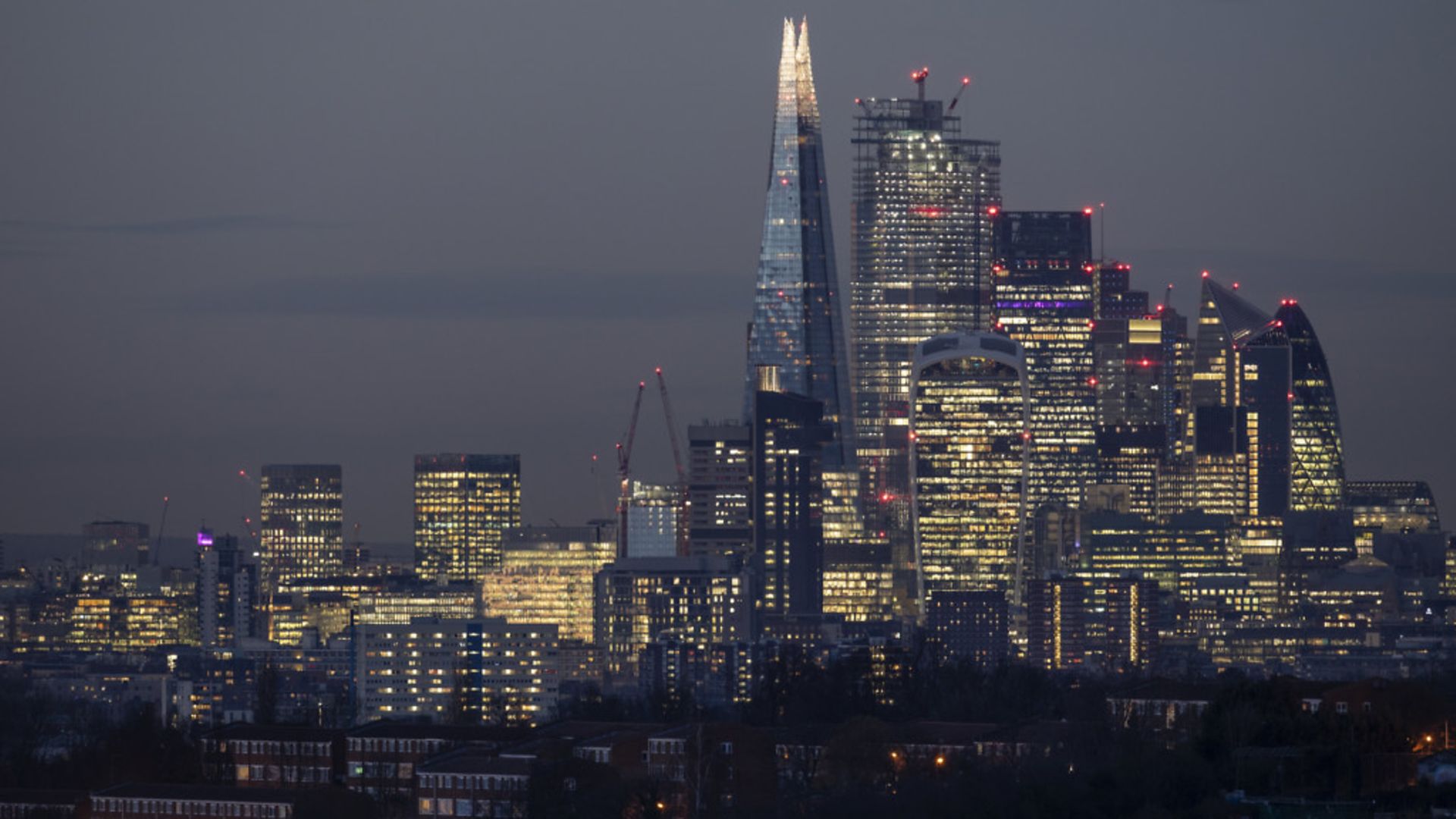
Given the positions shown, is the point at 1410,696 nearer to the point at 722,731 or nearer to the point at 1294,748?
the point at 1294,748

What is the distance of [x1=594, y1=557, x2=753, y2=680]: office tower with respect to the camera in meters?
192

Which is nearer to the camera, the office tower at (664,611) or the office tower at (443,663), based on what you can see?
the office tower at (443,663)

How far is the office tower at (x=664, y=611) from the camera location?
191625mm

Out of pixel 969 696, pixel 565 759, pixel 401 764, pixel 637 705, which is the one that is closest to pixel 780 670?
pixel 637 705

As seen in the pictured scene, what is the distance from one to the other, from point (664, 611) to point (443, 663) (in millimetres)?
32353

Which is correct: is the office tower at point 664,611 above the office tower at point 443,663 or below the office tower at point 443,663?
above

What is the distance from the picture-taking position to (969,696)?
332 ft

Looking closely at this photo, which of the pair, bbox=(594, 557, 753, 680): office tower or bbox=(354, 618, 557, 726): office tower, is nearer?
bbox=(354, 618, 557, 726): office tower

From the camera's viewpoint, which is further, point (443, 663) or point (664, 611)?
point (664, 611)

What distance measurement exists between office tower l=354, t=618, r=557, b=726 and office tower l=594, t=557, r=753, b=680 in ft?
64.2

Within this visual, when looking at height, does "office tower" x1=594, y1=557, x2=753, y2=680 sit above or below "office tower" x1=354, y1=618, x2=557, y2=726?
above

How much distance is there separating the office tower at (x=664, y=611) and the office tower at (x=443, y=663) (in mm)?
19560

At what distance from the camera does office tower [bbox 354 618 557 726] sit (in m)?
158

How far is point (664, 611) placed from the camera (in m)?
194
